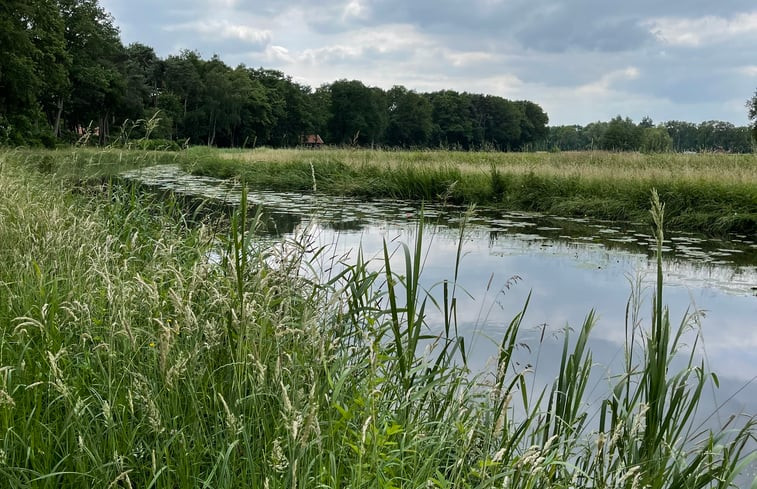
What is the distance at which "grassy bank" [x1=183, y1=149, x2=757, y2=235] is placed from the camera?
404 inches

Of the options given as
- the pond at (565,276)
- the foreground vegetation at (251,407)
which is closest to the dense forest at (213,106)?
the foreground vegetation at (251,407)

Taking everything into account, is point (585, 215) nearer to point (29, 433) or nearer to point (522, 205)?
point (522, 205)

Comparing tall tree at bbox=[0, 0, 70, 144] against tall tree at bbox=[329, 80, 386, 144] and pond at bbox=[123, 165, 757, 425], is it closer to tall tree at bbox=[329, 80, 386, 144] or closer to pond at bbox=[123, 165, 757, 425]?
pond at bbox=[123, 165, 757, 425]

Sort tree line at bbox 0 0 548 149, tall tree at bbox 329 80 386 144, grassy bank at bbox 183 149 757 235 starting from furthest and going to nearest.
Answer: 1. tall tree at bbox 329 80 386 144
2. tree line at bbox 0 0 548 149
3. grassy bank at bbox 183 149 757 235

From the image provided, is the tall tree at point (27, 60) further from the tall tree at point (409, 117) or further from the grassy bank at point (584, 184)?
the tall tree at point (409, 117)

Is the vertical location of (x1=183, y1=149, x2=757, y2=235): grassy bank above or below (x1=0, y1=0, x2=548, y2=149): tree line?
below

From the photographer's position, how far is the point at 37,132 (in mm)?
34000

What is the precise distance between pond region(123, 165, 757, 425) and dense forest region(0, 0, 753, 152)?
3215mm

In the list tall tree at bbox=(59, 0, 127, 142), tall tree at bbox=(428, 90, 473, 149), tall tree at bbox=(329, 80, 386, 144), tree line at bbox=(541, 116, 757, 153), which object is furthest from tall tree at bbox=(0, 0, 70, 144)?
tall tree at bbox=(428, 90, 473, 149)

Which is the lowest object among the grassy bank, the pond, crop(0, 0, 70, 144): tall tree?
the pond

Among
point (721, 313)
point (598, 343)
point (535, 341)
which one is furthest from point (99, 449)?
point (721, 313)

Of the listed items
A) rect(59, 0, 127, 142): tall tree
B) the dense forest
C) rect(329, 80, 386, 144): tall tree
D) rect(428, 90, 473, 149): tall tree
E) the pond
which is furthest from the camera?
rect(428, 90, 473, 149): tall tree

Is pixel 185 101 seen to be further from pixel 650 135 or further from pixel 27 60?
pixel 650 135

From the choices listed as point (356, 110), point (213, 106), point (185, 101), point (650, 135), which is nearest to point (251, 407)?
point (650, 135)
